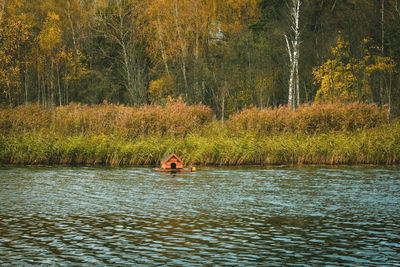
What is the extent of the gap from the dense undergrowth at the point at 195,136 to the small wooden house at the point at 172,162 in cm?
158

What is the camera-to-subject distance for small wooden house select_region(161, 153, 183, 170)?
62.9 ft

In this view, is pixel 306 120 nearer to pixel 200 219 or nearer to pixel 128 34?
pixel 200 219

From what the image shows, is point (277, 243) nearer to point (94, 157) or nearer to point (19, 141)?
point (94, 157)

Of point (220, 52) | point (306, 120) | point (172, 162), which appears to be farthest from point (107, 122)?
point (220, 52)

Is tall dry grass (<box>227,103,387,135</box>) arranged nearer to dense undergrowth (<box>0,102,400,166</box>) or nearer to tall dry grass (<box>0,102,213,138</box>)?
dense undergrowth (<box>0,102,400,166</box>)

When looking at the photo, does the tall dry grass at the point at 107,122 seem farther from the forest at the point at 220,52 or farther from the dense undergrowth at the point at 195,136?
the forest at the point at 220,52

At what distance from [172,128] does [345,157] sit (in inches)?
296

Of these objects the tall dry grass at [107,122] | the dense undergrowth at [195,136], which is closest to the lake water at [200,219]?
the dense undergrowth at [195,136]

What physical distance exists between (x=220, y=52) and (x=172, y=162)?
1135 inches

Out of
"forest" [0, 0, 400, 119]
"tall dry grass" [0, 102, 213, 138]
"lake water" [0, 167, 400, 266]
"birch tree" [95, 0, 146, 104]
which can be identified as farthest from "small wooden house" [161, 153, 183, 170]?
"birch tree" [95, 0, 146, 104]

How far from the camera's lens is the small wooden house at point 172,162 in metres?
19.2

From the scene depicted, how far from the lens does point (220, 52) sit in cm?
4688

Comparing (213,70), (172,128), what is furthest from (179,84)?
(172,128)

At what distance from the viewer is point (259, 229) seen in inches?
392
